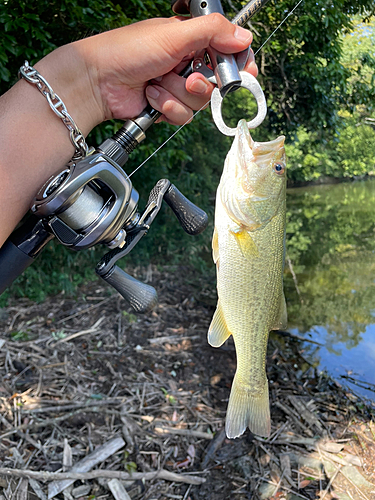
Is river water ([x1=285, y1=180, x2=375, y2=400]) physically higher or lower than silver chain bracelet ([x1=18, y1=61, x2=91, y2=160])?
lower

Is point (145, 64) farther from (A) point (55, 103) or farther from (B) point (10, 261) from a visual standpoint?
(B) point (10, 261)

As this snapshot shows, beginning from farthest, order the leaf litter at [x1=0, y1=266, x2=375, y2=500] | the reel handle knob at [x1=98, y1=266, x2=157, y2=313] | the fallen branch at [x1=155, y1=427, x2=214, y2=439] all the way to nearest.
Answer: the fallen branch at [x1=155, y1=427, x2=214, y2=439] → the leaf litter at [x1=0, y1=266, x2=375, y2=500] → the reel handle knob at [x1=98, y1=266, x2=157, y2=313]

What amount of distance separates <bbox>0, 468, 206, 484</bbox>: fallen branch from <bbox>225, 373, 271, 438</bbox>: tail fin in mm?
1420

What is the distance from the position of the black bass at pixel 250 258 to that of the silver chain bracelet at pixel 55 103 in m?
0.52

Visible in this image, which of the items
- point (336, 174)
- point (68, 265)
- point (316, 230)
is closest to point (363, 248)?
point (316, 230)

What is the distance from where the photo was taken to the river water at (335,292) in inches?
189

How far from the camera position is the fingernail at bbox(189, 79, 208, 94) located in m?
1.61

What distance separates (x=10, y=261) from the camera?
1.32m

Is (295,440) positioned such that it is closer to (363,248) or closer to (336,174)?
(363,248)

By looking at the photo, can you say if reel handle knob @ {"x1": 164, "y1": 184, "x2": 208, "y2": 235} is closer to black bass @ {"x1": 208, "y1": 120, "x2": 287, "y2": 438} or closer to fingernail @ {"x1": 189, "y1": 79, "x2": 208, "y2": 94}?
black bass @ {"x1": 208, "y1": 120, "x2": 287, "y2": 438}

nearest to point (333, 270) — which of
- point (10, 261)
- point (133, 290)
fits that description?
point (133, 290)

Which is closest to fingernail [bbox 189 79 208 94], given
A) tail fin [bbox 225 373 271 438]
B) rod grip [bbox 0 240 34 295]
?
rod grip [bbox 0 240 34 295]

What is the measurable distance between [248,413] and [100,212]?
2.94 feet

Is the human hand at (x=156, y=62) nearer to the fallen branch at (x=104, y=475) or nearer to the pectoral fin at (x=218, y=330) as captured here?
the pectoral fin at (x=218, y=330)
